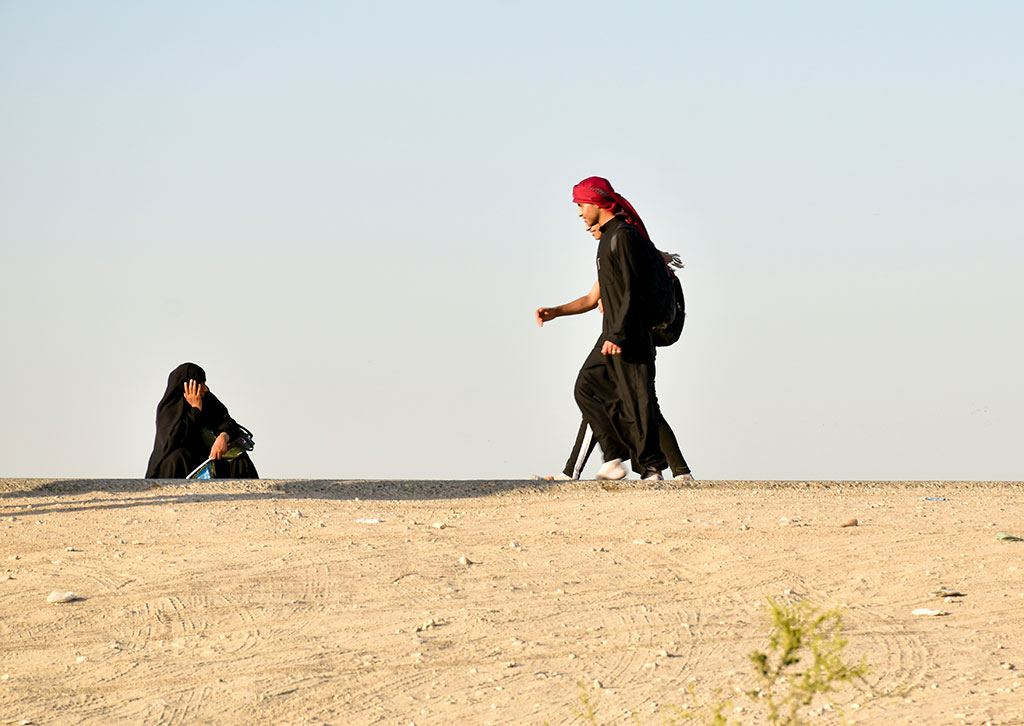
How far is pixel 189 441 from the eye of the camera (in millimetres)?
11711

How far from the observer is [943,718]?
485 centimetres

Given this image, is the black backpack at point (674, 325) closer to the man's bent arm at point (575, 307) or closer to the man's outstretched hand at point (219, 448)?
the man's bent arm at point (575, 307)

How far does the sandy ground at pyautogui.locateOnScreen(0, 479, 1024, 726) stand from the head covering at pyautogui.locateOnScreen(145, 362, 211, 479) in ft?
7.60

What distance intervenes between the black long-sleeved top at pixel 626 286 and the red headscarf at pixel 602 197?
0.10 m

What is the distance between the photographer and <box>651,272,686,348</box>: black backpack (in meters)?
10.7

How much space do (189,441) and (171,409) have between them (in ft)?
1.24

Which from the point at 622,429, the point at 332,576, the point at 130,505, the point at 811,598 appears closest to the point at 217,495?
the point at 130,505

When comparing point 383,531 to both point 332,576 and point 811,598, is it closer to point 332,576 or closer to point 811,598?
point 332,576

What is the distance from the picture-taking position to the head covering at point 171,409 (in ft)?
38.5

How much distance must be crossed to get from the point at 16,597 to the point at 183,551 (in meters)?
0.99

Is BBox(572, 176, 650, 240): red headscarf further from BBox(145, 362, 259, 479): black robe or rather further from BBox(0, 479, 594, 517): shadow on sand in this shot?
BBox(145, 362, 259, 479): black robe

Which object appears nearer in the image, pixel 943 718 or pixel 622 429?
pixel 943 718

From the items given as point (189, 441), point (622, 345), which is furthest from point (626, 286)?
point (189, 441)

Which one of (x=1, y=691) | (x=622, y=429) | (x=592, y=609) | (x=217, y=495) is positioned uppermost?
(x=622, y=429)
